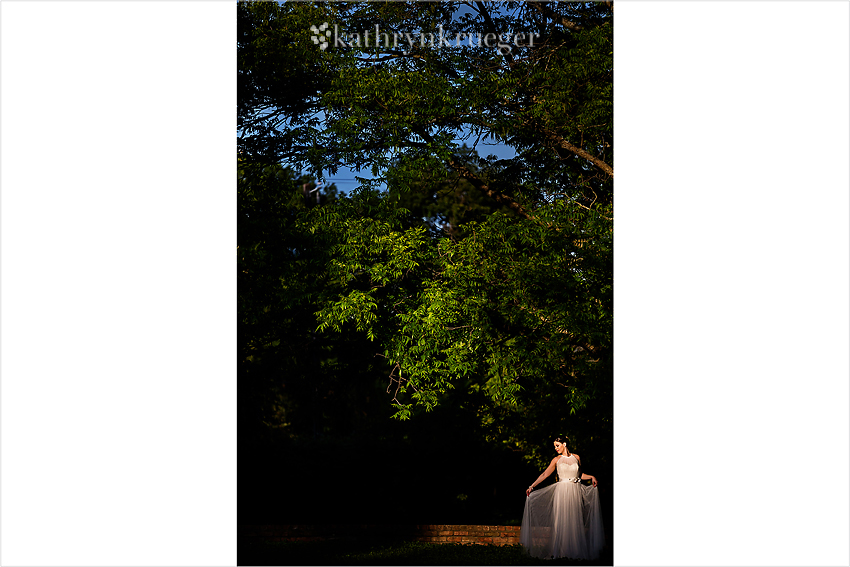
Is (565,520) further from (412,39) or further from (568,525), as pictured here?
(412,39)

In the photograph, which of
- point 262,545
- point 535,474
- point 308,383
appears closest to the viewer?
point 262,545

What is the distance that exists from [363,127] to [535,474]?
9237 mm

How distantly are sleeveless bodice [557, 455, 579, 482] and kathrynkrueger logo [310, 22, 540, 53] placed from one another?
5373 mm

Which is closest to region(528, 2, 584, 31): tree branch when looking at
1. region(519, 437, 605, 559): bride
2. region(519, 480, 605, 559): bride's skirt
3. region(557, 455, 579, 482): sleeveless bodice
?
region(519, 437, 605, 559): bride

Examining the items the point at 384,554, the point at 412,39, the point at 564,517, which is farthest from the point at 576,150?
the point at 384,554

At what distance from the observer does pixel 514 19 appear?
1062 centimetres

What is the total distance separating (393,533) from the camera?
35.0 ft

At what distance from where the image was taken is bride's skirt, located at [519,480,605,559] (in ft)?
27.7

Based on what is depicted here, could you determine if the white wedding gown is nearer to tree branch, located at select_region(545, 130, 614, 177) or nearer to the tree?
the tree

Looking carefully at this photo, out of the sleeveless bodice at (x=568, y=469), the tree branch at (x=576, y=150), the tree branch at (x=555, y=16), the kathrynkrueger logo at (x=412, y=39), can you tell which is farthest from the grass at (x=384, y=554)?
the tree branch at (x=555, y=16)

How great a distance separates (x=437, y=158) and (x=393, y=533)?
203 inches

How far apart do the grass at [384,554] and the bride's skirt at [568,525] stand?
13cm
